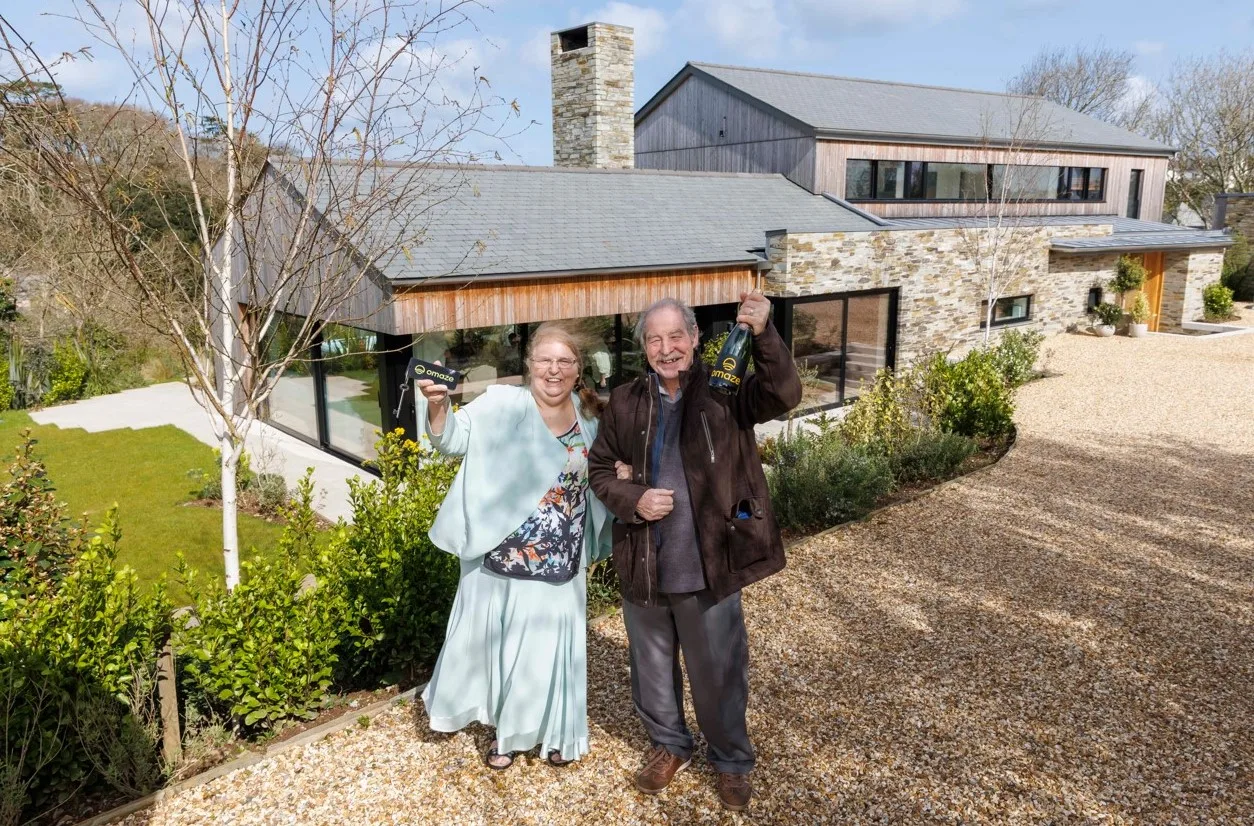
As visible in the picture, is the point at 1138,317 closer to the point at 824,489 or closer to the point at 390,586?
the point at 824,489

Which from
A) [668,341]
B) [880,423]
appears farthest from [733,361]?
[880,423]

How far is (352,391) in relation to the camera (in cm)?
1066

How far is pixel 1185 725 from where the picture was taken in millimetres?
4270

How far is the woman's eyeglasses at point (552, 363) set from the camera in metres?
3.41

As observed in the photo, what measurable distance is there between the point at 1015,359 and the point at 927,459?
641 centimetres

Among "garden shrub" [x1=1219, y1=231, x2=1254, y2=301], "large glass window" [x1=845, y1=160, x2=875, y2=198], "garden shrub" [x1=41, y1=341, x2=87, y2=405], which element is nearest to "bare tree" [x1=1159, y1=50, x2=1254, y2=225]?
"garden shrub" [x1=1219, y1=231, x2=1254, y2=301]

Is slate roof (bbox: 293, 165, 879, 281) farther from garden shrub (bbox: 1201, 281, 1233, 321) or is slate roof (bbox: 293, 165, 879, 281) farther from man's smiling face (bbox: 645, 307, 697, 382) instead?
garden shrub (bbox: 1201, 281, 1233, 321)

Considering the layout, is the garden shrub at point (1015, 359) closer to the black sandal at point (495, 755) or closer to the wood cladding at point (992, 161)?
the wood cladding at point (992, 161)

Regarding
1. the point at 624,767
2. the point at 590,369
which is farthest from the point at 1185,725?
the point at 590,369

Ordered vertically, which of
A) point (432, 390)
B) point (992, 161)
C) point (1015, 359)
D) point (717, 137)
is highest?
point (717, 137)

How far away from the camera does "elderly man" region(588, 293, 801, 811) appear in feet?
10.6

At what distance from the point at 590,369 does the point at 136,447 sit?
20.6 feet

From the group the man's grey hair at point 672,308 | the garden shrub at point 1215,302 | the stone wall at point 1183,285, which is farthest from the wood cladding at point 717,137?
the man's grey hair at point 672,308

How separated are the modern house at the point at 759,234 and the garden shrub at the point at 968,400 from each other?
2.75m
